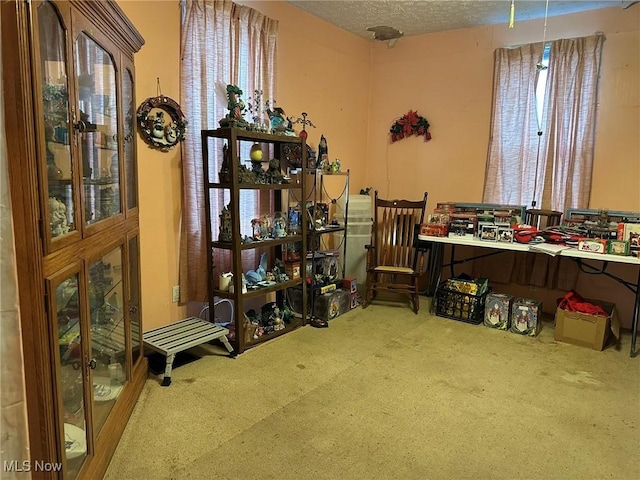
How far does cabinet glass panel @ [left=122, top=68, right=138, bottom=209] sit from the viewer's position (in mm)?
2160

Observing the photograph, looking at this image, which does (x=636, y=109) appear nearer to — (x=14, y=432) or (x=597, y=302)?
(x=597, y=302)

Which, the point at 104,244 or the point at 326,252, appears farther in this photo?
the point at 326,252

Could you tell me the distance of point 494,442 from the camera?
6.68ft

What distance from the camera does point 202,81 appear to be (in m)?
2.93

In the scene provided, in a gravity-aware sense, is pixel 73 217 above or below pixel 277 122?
below

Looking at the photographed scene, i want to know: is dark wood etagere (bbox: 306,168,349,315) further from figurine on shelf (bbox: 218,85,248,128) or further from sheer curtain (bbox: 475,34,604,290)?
sheer curtain (bbox: 475,34,604,290)

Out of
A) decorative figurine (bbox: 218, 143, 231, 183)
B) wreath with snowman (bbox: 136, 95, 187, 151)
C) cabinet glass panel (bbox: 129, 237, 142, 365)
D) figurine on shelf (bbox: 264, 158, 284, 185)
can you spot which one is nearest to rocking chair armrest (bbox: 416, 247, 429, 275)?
figurine on shelf (bbox: 264, 158, 284, 185)

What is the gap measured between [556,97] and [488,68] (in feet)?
2.22

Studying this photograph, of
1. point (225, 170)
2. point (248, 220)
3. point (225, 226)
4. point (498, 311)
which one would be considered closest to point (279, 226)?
point (248, 220)

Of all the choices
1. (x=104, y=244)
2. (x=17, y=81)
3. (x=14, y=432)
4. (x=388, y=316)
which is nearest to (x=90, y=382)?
(x=14, y=432)

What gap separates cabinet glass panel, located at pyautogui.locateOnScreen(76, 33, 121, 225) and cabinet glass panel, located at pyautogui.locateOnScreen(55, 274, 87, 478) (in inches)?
12.2

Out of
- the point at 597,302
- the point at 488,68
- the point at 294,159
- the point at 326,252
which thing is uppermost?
the point at 488,68

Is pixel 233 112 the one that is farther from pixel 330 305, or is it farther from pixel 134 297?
pixel 330 305

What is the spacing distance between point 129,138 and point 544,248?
9.14 feet
